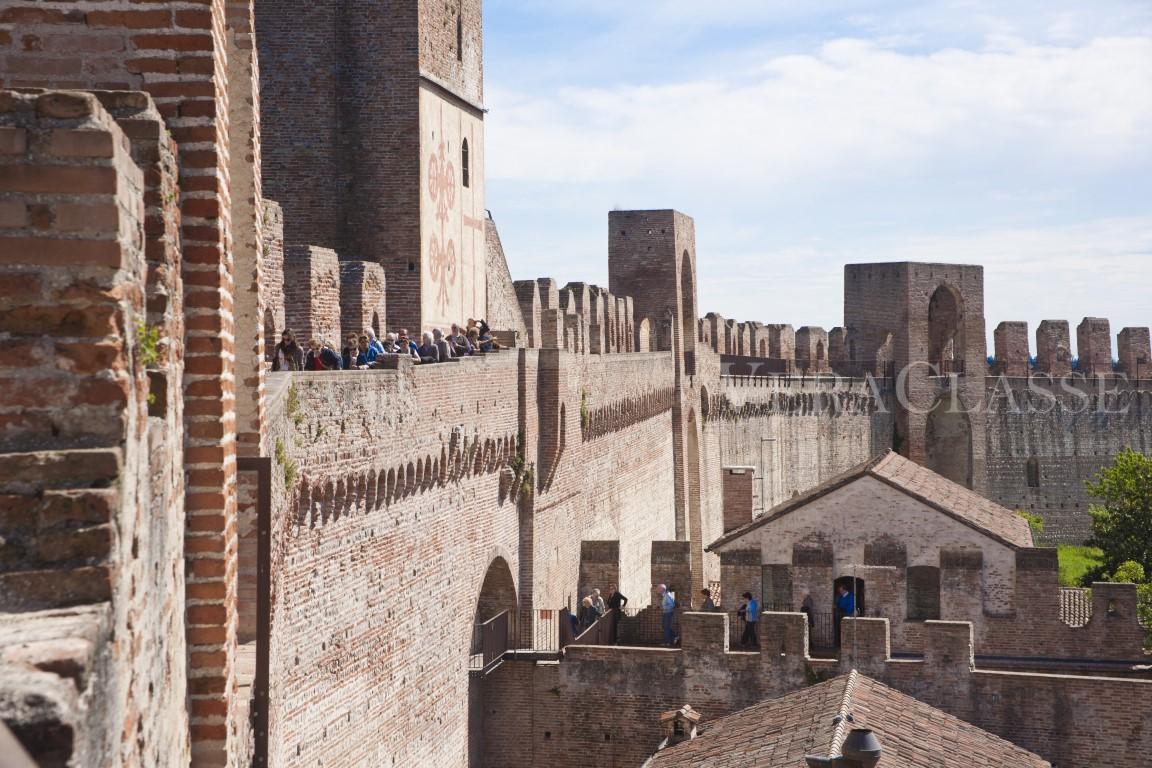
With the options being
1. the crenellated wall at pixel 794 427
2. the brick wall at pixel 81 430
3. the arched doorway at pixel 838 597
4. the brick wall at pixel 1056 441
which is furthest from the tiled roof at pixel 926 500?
the brick wall at pixel 1056 441

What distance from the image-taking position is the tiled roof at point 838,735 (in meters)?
13.9

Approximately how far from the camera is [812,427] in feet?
149

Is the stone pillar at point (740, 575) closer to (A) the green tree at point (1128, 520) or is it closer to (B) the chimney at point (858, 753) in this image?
(B) the chimney at point (858, 753)

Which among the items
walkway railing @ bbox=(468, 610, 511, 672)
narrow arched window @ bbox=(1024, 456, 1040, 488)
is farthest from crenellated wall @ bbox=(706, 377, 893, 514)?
walkway railing @ bbox=(468, 610, 511, 672)

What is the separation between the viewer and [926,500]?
22094 mm

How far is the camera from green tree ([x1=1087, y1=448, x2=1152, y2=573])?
1273 inches

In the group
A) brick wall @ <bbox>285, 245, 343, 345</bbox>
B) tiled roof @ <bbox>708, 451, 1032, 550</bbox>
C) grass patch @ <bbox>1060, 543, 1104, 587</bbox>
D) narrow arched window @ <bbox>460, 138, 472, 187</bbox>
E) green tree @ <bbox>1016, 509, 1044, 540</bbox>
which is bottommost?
grass patch @ <bbox>1060, 543, 1104, 587</bbox>

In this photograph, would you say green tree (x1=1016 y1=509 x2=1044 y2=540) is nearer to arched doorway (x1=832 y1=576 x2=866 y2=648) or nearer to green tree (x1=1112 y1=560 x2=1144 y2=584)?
green tree (x1=1112 y1=560 x2=1144 y2=584)

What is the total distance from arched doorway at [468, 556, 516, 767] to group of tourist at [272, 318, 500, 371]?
2942 mm

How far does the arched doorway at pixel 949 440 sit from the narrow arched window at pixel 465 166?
27786mm

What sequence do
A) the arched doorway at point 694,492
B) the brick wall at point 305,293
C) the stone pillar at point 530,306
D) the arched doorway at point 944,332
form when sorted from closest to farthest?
the brick wall at point 305,293
the stone pillar at point 530,306
the arched doorway at point 694,492
the arched doorway at point 944,332

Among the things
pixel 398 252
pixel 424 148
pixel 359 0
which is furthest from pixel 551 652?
pixel 359 0

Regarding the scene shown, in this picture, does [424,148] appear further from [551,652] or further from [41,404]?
[41,404]

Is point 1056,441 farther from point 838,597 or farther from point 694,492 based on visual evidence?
point 838,597
